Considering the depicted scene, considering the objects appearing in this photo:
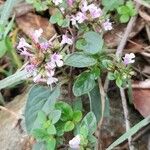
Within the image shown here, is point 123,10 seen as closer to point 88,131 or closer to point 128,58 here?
point 128,58

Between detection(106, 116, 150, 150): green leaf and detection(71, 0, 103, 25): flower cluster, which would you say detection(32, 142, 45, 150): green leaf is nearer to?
detection(106, 116, 150, 150): green leaf

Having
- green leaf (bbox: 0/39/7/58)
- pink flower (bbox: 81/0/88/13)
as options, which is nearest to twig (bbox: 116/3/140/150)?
pink flower (bbox: 81/0/88/13)

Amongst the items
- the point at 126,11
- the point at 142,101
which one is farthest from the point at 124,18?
the point at 142,101

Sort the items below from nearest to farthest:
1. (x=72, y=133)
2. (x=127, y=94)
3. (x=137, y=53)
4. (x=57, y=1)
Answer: (x=57, y=1), (x=72, y=133), (x=127, y=94), (x=137, y=53)

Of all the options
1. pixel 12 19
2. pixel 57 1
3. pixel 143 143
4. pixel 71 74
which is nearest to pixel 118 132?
Answer: pixel 143 143

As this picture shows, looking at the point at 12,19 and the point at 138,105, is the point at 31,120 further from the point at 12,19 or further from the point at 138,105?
the point at 12,19

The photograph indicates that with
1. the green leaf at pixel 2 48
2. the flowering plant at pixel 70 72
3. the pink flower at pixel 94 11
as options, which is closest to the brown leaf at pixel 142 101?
the flowering plant at pixel 70 72
